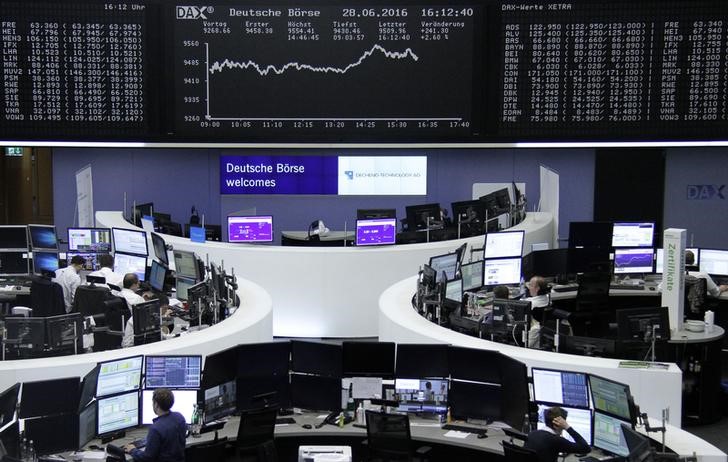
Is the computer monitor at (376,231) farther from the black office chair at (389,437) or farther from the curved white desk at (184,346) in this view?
the black office chair at (389,437)

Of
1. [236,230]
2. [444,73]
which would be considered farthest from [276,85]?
[236,230]

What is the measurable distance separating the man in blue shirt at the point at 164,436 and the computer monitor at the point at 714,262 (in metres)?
7.49

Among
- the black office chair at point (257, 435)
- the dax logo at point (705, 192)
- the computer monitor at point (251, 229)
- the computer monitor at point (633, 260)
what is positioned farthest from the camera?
the dax logo at point (705, 192)

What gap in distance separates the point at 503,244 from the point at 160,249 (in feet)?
12.9

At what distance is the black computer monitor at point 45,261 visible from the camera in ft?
37.9

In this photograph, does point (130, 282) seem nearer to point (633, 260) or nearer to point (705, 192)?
point (633, 260)

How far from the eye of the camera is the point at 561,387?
6.43 metres

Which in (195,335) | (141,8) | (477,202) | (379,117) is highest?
(141,8)

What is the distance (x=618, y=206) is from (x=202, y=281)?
9093 millimetres

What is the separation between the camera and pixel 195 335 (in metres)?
7.68

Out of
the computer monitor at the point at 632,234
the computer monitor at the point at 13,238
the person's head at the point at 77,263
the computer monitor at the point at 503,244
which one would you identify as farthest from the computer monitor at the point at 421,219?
the computer monitor at the point at 13,238

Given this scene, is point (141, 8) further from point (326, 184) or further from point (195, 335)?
point (326, 184)

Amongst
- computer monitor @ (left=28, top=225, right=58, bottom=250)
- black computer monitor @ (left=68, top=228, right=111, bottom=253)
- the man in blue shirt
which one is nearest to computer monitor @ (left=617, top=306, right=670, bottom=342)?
the man in blue shirt

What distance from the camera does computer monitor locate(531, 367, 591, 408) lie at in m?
6.36
